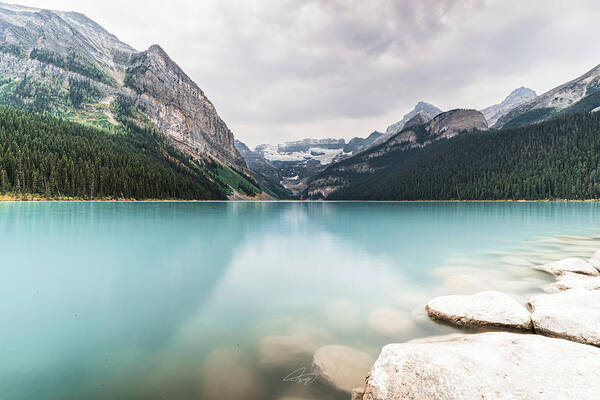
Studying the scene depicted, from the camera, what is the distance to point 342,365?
7.09 metres

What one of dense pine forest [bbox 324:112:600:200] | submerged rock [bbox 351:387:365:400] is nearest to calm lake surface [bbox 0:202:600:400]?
submerged rock [bbox 351:387:365:400]

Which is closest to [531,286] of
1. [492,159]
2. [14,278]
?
[14,278]

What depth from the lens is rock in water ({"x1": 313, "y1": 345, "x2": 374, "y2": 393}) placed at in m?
6.40

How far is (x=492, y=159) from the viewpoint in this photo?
575ft

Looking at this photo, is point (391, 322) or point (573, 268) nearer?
point (391, 322)

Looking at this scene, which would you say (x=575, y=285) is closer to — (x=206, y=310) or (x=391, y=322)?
(x=391, y=322)

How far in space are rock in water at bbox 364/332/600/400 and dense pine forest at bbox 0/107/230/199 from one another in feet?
394

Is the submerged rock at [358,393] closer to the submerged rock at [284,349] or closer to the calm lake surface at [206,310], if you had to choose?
the calm lake surface at [206,310]

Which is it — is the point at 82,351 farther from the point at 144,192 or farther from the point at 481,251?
the point at 144,192

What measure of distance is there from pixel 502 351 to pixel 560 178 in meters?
187

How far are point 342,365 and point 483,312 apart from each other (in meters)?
5.98

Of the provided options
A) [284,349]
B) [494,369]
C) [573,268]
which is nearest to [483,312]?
Answer: [494,369]

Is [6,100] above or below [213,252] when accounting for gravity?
above

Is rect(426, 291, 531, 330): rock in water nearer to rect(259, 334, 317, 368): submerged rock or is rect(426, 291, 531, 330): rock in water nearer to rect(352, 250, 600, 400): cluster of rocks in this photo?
rect(352, 250, 600, 400): cluster of rocks
